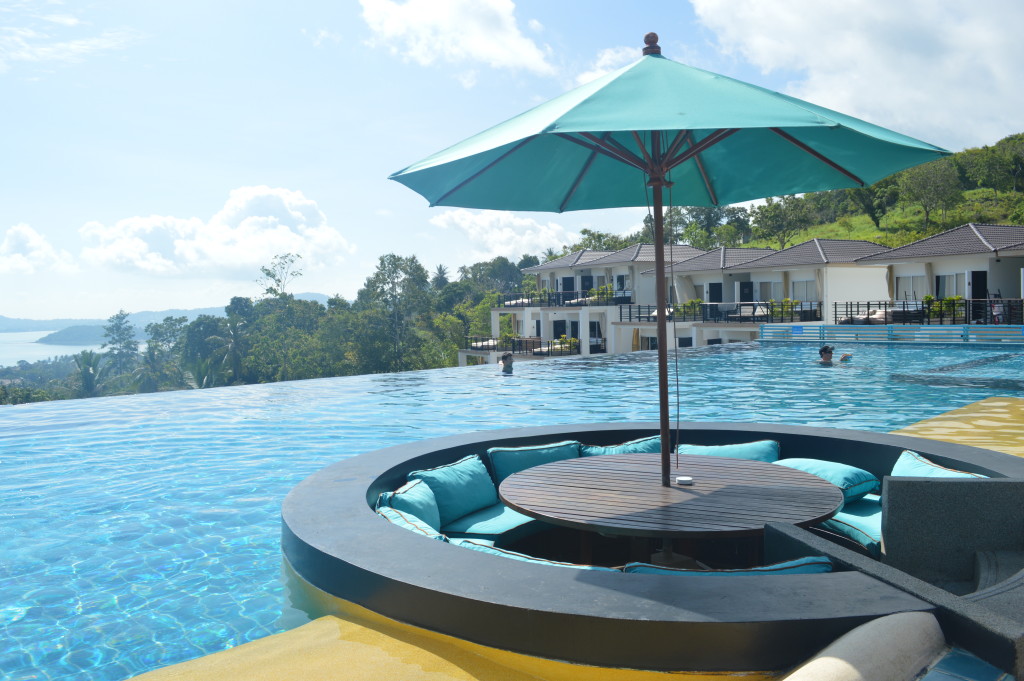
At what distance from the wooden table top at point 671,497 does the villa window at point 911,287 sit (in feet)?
111

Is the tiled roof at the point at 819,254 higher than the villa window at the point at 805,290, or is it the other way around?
the tiled roof at the point at 819,254

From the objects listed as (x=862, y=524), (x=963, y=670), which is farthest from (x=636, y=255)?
(x=963, y=670)

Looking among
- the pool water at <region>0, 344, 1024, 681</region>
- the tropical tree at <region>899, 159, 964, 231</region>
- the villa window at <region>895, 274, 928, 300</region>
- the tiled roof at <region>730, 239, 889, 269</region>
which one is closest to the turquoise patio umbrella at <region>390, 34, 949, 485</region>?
the pool water at <region>0, 344, 1024, 681</region>

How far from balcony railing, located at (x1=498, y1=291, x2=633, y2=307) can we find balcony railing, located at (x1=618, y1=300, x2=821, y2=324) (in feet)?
7.34

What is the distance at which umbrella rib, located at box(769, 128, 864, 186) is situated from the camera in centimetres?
470

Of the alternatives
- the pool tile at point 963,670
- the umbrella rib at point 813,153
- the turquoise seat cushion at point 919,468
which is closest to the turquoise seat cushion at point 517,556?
the pool tile at point 963,670

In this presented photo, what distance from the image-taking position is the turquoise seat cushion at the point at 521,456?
220 inches

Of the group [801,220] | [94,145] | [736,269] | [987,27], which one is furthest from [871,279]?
[94,145]

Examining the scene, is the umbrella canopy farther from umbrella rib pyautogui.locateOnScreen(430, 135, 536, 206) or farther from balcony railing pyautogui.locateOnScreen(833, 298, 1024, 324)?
balcony railing pyautogui.locateOnScreen(833, 298, 1024, 324)

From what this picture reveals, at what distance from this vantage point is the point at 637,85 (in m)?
3.46

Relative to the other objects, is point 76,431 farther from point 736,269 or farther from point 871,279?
point 871,279

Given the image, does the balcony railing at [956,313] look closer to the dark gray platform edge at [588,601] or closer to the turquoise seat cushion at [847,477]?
the turquoise seat cushion at [847,477]

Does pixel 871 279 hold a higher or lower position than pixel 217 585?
higher

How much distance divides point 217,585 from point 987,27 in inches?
2922
